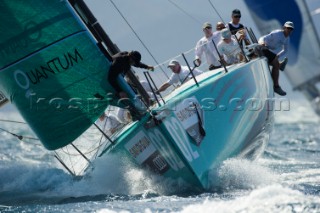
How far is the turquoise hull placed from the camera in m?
7.94

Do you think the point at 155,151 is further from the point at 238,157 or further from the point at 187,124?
the point at 238,157

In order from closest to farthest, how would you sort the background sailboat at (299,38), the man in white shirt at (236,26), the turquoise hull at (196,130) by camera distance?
the turquoise hull at (196,130), the man in white shirt at (236,26), the background sailboat at (299,38)

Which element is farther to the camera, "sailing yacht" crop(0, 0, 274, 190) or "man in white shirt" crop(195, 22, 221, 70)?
"man in white shirt" crop(195, 22, 221, 70)

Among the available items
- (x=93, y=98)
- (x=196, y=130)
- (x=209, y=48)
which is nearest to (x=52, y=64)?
(x=93, y=98)

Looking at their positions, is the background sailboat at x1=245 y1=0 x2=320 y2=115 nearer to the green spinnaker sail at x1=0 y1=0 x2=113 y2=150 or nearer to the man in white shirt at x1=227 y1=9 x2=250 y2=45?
the man in white shirt at x1=227 y1=9 x2=250 y2=45

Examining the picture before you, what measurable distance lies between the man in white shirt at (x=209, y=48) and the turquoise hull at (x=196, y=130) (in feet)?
2.18

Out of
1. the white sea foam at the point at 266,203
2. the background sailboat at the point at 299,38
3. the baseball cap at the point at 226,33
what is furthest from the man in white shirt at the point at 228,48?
the background sailboat at the point at 299,38

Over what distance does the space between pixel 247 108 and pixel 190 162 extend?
1.51m

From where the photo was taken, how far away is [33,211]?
7453 mm

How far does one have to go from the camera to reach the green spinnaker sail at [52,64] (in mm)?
8273

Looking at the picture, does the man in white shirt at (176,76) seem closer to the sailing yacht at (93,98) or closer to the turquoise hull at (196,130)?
the turquoise hull at (196,130)

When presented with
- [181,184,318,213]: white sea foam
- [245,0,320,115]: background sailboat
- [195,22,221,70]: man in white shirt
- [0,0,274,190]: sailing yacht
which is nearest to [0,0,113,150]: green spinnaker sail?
[0,0,274,190]: sailing yacht

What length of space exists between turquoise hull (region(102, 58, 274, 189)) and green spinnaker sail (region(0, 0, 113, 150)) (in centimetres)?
56

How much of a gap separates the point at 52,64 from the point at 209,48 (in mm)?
2290
